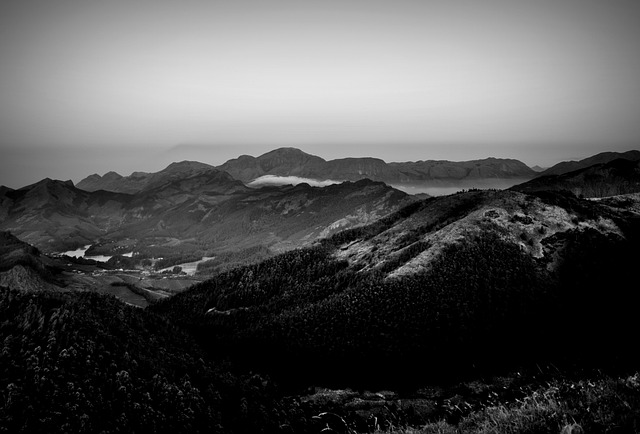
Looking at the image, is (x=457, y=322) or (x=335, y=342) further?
(x=335, y=342)

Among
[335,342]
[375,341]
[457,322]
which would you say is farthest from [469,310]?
[335,342]

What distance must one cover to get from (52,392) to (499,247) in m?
180

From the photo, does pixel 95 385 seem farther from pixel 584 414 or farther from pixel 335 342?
pixel 335 342

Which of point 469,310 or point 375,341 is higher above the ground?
point 469,310

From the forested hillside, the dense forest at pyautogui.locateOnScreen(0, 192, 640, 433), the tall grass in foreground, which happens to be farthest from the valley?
the tall grass in foreground

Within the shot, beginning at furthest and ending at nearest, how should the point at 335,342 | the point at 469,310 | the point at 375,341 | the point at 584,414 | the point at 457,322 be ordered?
the point at 469,310 → the point at 335,342 → the point at 457,322 → the point at 375,341 → the point at 584,414

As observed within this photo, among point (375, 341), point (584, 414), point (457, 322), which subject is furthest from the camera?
point (457, 322)

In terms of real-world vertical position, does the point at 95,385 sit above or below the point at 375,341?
above

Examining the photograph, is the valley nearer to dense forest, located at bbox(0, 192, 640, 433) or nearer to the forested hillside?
the forested hillside

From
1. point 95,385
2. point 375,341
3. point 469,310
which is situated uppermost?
point 95,385

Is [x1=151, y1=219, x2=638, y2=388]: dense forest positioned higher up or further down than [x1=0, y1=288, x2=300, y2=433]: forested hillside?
further down

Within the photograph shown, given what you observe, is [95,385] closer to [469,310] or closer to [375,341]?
[375,341]

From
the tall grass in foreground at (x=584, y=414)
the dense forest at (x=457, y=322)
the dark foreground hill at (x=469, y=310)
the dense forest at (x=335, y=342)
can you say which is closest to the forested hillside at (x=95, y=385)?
the dense forest at (x=335, y=342)

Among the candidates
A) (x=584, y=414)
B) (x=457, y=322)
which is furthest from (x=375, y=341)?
(x=584, y=414)
